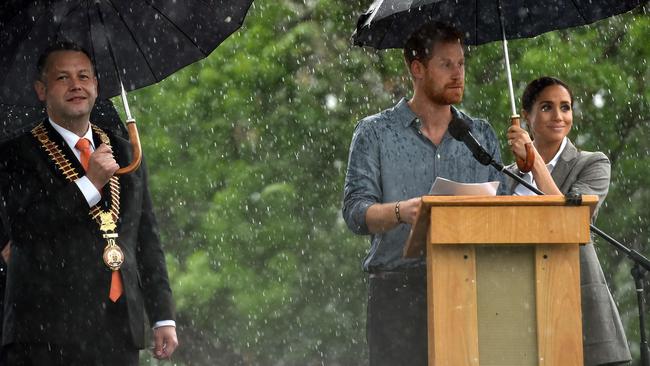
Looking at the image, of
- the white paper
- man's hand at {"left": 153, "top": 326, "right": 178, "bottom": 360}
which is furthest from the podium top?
man's hand at {"left": 153, "top": 326, "right": 178, "bottom": 360}

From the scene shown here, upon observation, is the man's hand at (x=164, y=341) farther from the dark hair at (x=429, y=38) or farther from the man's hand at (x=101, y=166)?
the dark hair at (x=429, y=38)

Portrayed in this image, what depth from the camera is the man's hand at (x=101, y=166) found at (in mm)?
5855

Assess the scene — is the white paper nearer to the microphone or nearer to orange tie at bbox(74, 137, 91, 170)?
the microphone

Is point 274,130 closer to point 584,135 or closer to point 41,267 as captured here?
point 584,135

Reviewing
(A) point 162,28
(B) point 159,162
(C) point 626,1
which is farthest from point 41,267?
(B) point 159,162

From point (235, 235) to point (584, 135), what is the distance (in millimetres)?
3186

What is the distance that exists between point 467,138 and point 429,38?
0.72 metres

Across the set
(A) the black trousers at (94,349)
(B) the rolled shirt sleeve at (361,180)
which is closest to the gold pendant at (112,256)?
(A) the black trousers at (94,349)

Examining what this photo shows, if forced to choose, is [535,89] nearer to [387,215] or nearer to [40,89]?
[387,215]

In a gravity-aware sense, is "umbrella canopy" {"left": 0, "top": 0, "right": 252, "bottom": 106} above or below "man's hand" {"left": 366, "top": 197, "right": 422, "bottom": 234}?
above

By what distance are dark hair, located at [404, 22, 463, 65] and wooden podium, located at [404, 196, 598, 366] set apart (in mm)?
1618

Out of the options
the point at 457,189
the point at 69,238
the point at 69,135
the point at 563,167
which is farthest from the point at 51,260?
the point at 563,167

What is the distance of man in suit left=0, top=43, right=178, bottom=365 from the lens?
591cm

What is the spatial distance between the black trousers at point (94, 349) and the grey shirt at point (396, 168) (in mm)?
1037
